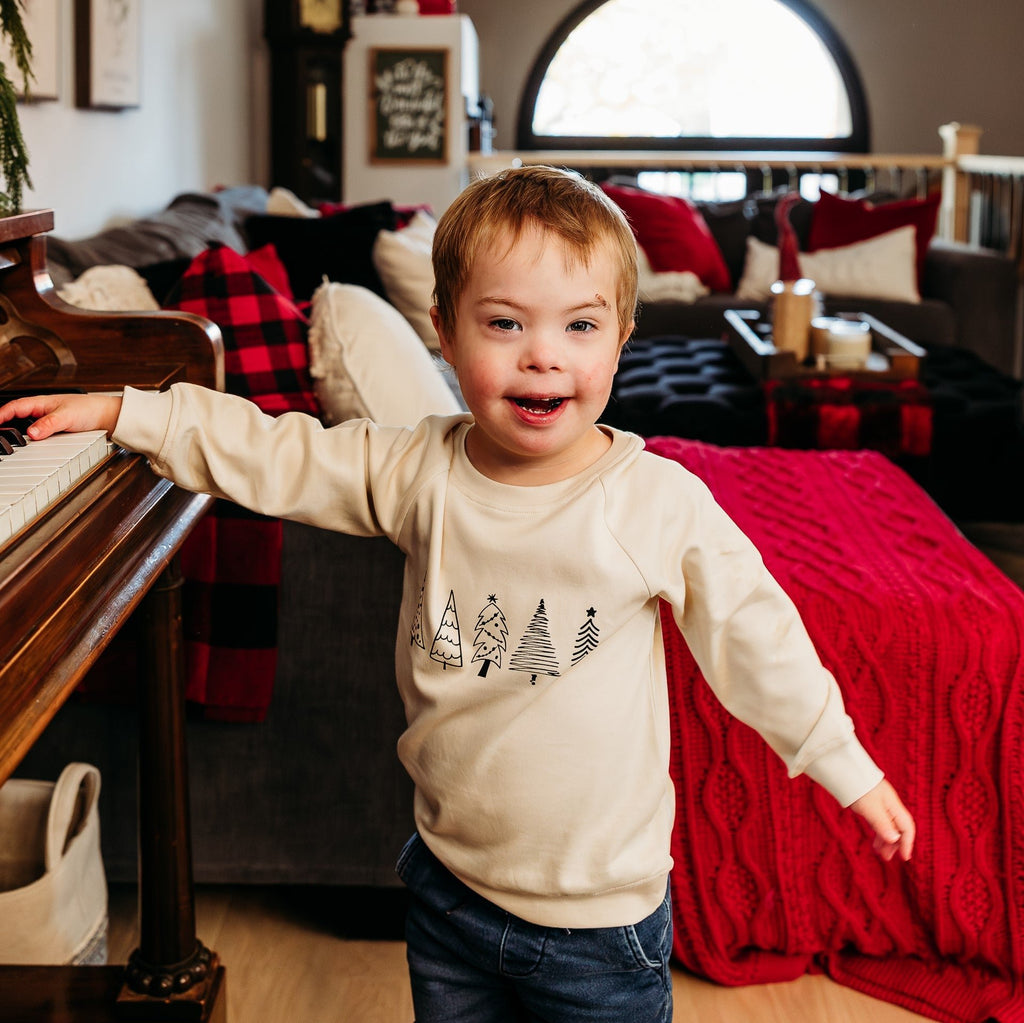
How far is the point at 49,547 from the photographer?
852mm

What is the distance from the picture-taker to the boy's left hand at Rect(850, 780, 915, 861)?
1.11 metres

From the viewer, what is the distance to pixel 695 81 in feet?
22.8

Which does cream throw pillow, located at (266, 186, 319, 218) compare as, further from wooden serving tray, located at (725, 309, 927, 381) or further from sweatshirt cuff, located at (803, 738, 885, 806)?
sweatshirt cuff, located at (803, 738, 885, 806)

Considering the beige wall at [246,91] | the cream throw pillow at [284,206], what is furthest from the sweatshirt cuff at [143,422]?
the cream throw pillow at [284,206]

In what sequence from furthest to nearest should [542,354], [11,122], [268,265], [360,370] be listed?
[268,265] → [360,370] → [11,122] → [542,354]

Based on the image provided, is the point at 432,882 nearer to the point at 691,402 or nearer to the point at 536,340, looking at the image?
the point at 536,340

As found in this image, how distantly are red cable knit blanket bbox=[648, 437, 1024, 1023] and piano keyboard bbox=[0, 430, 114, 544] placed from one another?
883 millimetres

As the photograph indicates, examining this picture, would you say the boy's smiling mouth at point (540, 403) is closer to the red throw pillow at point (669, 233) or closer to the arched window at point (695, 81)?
the red throw pillow at point (669, 233)

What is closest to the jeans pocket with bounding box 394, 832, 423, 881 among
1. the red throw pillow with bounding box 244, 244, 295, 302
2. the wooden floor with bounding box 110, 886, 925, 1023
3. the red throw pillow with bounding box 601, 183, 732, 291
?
the wooden floor with bounding box 110, 886, 925, 1023

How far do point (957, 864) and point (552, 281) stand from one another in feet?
3.44

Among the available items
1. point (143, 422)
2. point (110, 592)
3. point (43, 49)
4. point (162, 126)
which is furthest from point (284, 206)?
Result: point (110, 592)

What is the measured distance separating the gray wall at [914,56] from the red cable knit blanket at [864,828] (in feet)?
19.0

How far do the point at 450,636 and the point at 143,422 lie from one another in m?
0.32

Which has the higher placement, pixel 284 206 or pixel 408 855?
pixel 284 206
